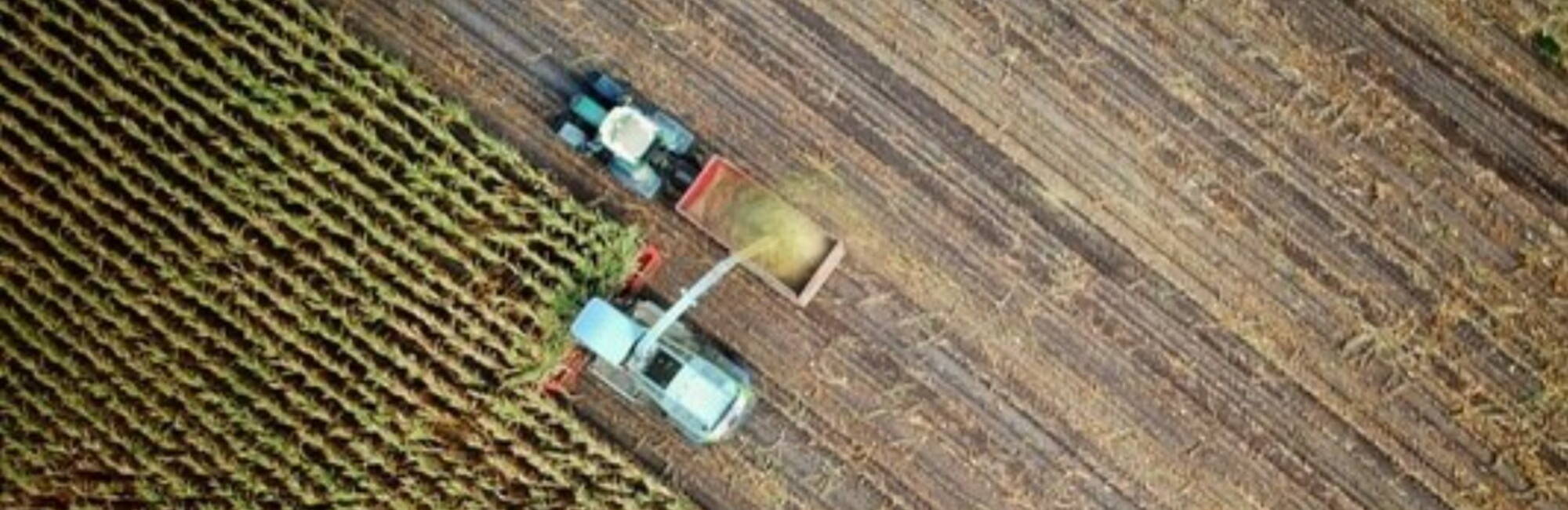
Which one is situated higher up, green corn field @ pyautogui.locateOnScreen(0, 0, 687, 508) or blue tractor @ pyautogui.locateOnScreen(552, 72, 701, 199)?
blue tractor @ pyautogui.locateOnScreen(552, 72, 701, 199)

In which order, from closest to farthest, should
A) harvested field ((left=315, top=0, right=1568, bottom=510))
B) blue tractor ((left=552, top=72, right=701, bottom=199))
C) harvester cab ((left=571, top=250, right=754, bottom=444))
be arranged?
harvester cab ((left=571, top=250, right=754, bottom=444)) → blue tractor ((left=552, top=72, right=701, bottom=199)) → harvested field ((left=315, top=0, right=1568, bottom=510))

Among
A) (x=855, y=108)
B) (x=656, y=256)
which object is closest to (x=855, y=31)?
(x=855, y=108)

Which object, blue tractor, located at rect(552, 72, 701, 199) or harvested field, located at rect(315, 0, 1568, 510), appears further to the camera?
harvested field, located at rect(315, 0, 1568, 510)

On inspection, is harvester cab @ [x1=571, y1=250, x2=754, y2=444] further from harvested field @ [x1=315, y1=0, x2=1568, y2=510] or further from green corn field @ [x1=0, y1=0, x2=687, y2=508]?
green corn field @ [x1=0, y1=0, x2=687, y2=508]

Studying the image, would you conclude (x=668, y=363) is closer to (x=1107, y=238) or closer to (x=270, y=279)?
(x=270, y=279)

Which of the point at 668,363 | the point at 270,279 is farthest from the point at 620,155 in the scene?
the point at 270,279

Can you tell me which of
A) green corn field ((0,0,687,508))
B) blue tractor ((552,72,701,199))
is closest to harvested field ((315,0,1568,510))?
blue tractor ((552,72,701,199))

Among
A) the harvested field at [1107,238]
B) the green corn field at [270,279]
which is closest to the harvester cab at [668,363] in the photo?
the harvested field at [1107,238]
